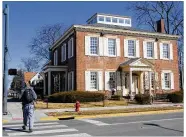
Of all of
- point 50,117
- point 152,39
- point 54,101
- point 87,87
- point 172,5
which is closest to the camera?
point 50,117

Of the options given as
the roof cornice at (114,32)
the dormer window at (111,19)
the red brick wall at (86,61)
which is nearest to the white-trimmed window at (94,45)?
the red brick wall at (86,61)

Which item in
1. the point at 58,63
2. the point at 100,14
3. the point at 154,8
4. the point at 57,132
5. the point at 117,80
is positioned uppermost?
the point at 154,8

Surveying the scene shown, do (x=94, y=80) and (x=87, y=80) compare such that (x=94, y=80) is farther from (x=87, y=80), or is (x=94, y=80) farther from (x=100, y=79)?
(x=87, y=80)

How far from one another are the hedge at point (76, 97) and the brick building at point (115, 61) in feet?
7.11

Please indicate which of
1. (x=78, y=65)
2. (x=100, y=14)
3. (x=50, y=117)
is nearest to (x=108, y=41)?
(x=78, y=65)

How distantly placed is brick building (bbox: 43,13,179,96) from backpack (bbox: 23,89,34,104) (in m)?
18.1

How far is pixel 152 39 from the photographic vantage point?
111 feet

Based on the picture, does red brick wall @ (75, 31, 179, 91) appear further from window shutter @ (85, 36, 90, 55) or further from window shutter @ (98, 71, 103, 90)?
window shutter @ (98, 71, 103, 90)

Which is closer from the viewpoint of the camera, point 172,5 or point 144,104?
point 144,104

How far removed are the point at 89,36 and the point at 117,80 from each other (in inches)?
209

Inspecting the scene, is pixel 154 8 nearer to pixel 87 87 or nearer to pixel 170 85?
pixel 170 85

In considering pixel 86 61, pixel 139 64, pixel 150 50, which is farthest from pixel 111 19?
pixel 86 61

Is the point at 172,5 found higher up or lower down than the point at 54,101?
higher up

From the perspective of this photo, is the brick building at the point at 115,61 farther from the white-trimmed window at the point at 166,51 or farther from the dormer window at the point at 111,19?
the dormer window at the point at 111,19
